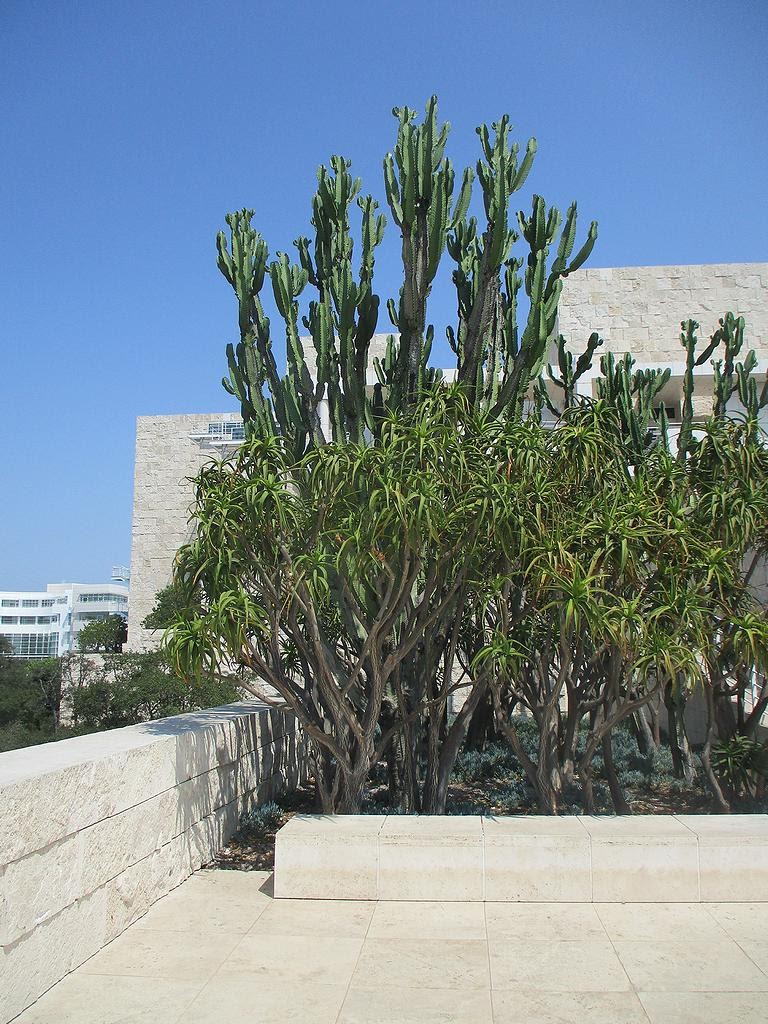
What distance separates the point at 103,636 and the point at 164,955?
75.7 ft

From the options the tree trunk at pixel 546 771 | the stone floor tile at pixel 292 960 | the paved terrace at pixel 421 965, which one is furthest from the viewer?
Result: the tree trunk at pixel 546 771

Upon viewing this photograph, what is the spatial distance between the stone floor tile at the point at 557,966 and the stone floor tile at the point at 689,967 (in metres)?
0.08

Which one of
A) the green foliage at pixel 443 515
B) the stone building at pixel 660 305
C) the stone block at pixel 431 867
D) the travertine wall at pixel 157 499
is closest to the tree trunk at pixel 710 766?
the green foliage at pixel 443 515

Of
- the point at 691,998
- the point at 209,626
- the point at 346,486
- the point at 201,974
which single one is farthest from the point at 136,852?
the point at 691,998

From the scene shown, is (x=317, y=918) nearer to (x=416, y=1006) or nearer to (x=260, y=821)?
(x=416, y=1006)

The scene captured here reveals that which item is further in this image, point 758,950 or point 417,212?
point 417,212

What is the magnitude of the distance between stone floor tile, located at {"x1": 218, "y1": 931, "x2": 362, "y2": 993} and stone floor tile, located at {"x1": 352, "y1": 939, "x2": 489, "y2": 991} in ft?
0.27

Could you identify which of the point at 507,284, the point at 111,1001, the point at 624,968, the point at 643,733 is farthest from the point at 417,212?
the point at 643,733

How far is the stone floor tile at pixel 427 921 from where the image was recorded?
399 centimetres

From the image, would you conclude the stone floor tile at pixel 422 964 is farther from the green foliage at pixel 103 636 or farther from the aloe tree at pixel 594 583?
the green foliage at pixel 103 636

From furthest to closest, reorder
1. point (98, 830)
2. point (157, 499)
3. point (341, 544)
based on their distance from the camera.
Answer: point (157, 499)
point (341, 544)
point (98, 830)

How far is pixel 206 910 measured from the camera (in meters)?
4.37

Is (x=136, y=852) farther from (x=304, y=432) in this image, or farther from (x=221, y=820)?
(x=304, y=432)

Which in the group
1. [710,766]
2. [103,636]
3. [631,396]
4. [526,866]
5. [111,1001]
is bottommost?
[111,1001]
